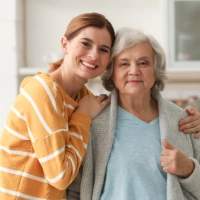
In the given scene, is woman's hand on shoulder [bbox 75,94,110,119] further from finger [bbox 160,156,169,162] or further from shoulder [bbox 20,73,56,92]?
finger [bbox 160,156,169,162]

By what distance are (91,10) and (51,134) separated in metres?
1.63

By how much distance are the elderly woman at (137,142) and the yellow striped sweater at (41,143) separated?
9cm

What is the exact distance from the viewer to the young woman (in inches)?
52.6

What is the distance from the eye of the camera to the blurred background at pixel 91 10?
8.38ft

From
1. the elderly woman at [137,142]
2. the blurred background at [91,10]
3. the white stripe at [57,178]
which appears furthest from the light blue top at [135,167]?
the blurred background at [91,10]

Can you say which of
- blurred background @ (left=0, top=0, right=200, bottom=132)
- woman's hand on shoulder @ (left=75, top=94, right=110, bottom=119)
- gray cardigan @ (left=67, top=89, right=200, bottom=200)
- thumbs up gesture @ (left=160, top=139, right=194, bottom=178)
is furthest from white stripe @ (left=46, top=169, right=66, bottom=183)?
blurred background @ (left=0, top=0, right=200, bottom=132)

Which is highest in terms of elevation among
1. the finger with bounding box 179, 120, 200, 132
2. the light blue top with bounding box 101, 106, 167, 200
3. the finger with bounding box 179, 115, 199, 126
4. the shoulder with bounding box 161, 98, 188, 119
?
the shoulder with bounding box 161, 98, 188, 119

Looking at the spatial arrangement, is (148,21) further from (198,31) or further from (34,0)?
(34,0)

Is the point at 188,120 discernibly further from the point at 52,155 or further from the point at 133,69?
the point at 52,155

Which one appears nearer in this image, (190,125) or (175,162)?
(175,162)

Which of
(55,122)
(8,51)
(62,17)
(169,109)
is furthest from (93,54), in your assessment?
(62,17)

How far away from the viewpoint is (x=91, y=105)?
1543mm

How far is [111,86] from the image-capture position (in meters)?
1.64

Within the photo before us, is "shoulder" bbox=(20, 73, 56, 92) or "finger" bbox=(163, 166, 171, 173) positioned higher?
"shoulder" bbox=(20, 73, 56, 92)
